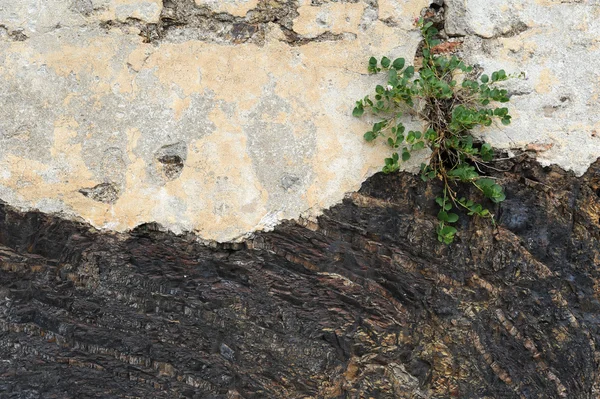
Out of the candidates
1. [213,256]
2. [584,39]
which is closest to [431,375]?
[213,256]

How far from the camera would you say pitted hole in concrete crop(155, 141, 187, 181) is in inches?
95.9

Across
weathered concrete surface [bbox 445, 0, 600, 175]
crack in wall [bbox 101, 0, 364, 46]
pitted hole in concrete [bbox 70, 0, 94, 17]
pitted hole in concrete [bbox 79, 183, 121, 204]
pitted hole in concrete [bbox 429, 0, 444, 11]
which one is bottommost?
pitted hole in concrete [bbox 79, 183, 121, 204]

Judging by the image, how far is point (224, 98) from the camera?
2479 millimetres

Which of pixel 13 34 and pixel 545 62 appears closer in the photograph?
pixel 13 34

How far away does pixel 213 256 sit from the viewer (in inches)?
95.4

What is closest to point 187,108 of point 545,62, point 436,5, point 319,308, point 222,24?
point 222,24

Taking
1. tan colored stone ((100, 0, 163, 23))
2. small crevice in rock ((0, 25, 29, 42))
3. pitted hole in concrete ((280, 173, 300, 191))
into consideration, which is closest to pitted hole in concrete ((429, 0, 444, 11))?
pitted hole in concrete ((280, 173, 300, 191))

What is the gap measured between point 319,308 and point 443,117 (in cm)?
82

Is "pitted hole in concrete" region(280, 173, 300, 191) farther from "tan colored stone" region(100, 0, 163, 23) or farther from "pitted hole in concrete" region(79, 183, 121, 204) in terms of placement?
"tan colored stone" region(100, 0, 163, 23)

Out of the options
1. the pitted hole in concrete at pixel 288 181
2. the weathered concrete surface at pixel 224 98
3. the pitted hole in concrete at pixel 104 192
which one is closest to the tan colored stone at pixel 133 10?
the weathered concrete surface at pixel 224 98

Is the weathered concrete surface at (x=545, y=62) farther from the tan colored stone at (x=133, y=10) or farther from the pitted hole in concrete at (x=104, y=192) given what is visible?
the pitted hole in concrete at (x=104, y=192)

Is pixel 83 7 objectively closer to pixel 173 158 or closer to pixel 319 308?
pixel 173 158

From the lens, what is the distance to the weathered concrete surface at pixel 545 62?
2.50m

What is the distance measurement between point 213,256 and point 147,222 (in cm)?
26
